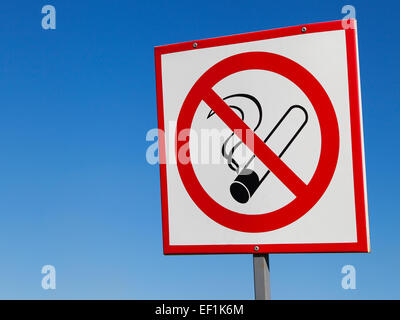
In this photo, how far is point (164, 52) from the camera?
6.80 ft

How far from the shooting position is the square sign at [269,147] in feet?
5.95

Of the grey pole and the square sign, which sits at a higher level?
the square sign

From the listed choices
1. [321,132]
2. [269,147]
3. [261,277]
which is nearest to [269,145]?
[269,147]

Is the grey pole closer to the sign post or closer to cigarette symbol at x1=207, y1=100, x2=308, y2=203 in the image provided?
the sign post

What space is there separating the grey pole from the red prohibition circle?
0.09 m

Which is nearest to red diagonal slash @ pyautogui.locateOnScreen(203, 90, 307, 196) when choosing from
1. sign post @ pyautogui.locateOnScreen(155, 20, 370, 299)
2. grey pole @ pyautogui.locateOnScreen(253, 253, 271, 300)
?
sign post @ pyautogui.locateOnScreen(155, 20, 370, 299)

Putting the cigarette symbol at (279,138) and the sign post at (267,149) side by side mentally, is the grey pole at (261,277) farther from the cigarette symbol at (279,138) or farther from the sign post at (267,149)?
the cigarette symbol at (279,138)

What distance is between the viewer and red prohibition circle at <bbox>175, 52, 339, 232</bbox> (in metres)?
1.82

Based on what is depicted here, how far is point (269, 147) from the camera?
1.84 metres

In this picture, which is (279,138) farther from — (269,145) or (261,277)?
(261,277)

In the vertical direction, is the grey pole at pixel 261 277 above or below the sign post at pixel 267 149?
below

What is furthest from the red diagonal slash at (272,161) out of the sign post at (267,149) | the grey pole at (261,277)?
the grey pole at (261,277)
